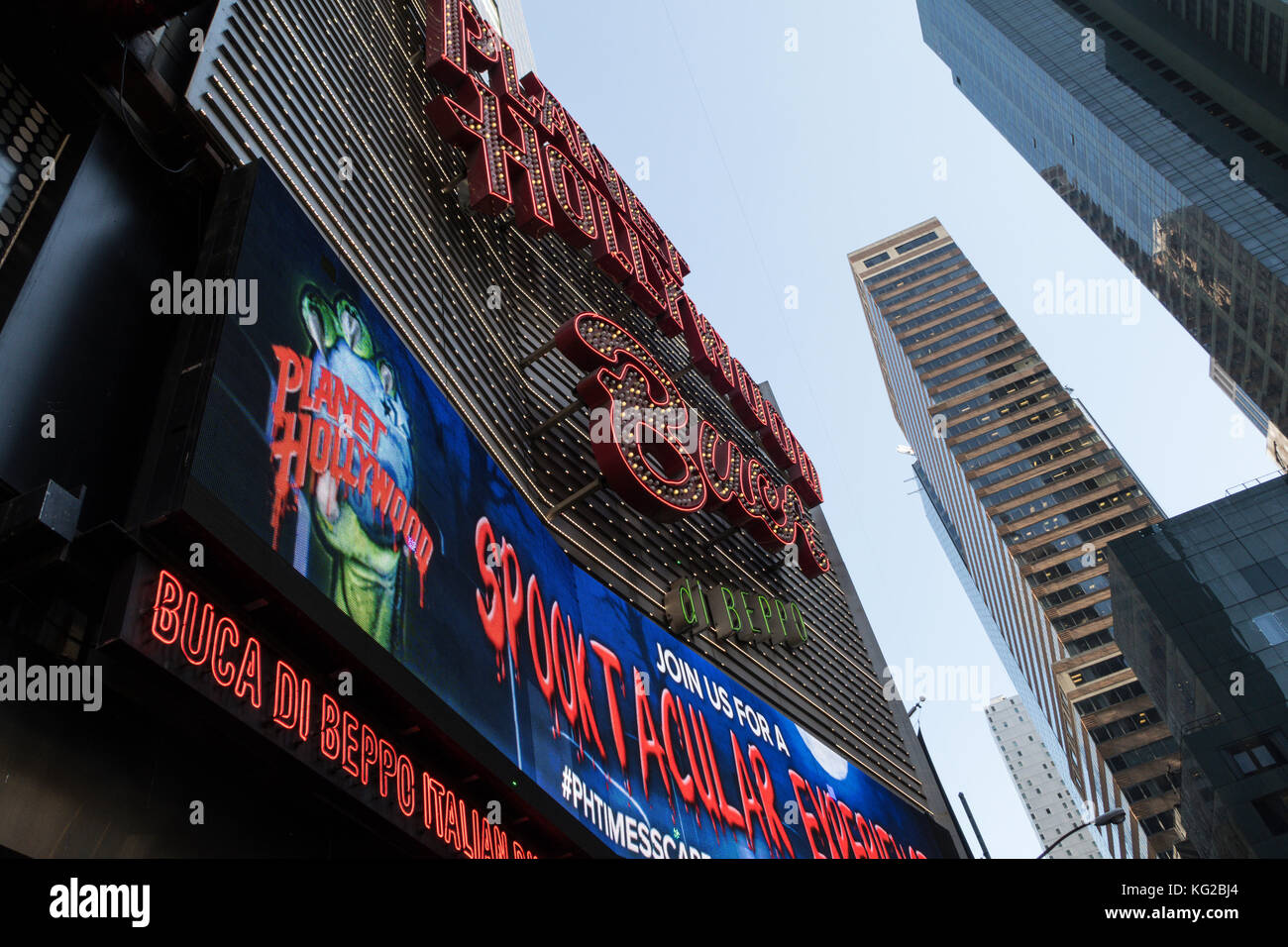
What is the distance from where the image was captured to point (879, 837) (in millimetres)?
21797

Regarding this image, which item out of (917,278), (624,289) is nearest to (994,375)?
(917,278)

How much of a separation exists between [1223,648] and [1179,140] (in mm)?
54198

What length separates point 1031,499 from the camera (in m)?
131

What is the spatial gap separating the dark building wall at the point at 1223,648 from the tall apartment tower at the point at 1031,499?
132 feet

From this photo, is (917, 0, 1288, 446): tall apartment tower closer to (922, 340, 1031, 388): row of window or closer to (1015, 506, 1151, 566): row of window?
(1015, 506, 1151, 566): row of window

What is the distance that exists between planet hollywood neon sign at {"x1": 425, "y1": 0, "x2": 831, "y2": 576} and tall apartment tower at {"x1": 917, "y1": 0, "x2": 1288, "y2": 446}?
71839 mm

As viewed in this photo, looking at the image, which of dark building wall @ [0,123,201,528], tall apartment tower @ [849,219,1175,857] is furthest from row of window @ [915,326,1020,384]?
dark building wall @ [0,123,201,528]

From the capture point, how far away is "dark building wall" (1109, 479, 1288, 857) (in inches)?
2207

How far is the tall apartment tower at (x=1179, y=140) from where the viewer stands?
85.0 m

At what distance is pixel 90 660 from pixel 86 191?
16.9 ft

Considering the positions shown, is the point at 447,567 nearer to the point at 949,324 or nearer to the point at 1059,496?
the point at 1059,496

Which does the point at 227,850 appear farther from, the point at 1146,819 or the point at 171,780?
the point at 1146,819

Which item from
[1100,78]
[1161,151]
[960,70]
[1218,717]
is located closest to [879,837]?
[1218,717]

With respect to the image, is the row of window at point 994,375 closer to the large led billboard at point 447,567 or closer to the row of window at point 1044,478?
the row of window at point 1044,478
